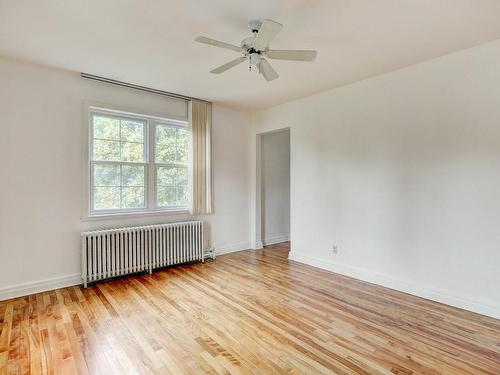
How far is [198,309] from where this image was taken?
293 centimetres

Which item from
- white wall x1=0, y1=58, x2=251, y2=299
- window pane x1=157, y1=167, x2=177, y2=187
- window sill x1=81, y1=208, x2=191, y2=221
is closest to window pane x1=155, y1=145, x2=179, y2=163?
window pane x1=157, y1=167, x2=177, y2=187

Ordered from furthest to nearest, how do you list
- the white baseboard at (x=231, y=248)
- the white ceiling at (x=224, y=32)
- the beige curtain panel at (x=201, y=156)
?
the white baseboard at (x=231, y=248)
the beige curtain panel at (x=201, y=156)
the white ceiling at (x=224, y=32)

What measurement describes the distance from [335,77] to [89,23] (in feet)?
9.24

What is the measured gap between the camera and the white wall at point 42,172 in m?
3.20

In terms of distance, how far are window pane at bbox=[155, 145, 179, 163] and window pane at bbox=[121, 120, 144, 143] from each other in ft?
0.98

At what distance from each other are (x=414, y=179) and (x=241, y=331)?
8.45 ft

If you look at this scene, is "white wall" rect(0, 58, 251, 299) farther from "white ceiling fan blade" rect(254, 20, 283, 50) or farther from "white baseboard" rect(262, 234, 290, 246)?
"white baseboard" rect(262, 234, 290, 246)

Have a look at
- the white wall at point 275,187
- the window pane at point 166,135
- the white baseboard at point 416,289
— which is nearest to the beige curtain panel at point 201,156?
the window pane at point 166,135

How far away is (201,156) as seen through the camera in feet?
15.4

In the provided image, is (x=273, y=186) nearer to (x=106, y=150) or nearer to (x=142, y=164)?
(x=142, y=164)

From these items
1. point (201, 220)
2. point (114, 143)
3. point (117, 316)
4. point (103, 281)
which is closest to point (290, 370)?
point (117, 316)

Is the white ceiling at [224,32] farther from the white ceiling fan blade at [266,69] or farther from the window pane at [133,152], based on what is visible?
the window pane at [133,152]

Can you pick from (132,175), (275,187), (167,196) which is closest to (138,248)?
(167,196)

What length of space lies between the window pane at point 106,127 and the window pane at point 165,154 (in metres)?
0.62
